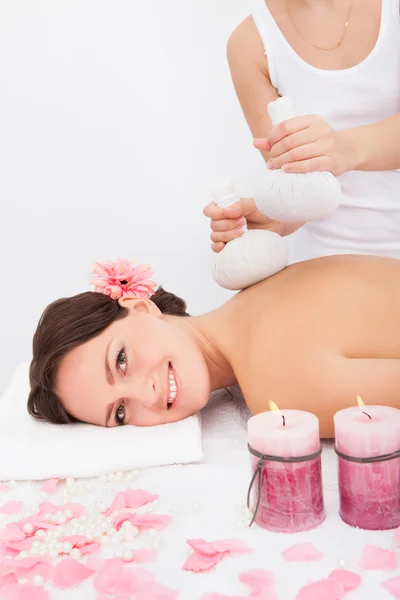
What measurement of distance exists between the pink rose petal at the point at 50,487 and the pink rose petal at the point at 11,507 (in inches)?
2.5

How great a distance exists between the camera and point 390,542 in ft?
4.51

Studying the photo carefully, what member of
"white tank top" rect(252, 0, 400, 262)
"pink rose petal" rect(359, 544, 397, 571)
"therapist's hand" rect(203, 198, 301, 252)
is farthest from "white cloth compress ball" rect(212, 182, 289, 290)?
"pink rose petal" rect(359, 544, 397, 571)

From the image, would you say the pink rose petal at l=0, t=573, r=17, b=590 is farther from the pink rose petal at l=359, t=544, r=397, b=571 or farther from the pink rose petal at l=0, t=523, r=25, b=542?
the pink rose petal at l=359, t=544, r=397, b=571

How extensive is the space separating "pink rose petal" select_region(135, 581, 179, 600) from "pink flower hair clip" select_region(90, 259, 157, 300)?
85 centimetres

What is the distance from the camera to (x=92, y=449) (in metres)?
1.82

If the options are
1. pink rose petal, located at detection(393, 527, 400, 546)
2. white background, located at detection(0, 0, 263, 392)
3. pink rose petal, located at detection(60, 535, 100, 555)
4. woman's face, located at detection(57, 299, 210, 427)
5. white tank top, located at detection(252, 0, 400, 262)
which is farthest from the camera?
white background, located at detection(0, 0, 263, 392)

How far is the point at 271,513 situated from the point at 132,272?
834mm

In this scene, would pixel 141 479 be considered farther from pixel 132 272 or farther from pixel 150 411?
pixel 132 272

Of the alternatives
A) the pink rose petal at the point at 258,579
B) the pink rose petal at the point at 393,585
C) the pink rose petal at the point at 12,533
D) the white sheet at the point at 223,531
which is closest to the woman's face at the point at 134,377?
the white sheet at the point at 223,531

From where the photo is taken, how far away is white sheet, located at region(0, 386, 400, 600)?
1315 mm

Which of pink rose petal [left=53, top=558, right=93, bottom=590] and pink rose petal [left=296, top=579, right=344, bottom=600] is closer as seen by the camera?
pink rose petal [left=296, top=579, right=344, bottom=600]

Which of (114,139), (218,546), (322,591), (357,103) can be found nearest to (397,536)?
(322,591)

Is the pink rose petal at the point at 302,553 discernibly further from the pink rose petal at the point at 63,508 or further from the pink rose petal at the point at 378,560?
the pink rose petal at the point at 63,508

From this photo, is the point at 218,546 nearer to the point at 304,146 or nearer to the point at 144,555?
the point at 144,555
